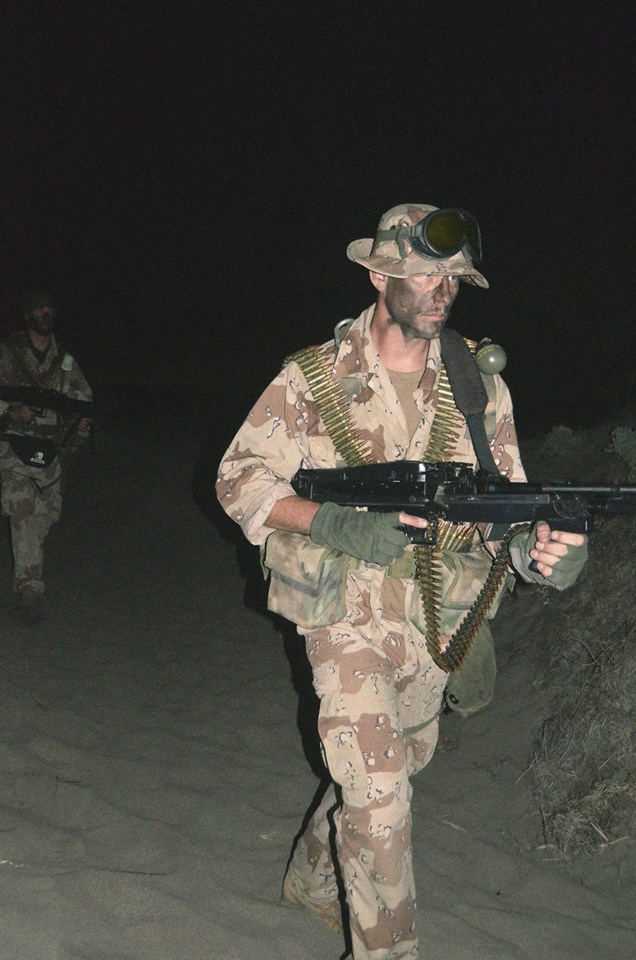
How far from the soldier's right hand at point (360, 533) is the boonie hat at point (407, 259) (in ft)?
3.16

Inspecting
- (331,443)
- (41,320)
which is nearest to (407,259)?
(331,443)

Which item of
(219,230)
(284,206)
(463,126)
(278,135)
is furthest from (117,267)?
(463,126)

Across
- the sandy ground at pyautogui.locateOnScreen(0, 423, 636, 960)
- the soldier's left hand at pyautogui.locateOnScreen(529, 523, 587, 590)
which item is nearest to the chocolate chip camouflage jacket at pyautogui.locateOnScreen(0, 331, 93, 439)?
the sandy ground at pyautogui.locateOnScreen(0, 423, 636, 960)

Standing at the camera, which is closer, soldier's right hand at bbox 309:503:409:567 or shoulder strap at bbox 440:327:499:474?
soldier's right hand at bbox 309:503:409:567

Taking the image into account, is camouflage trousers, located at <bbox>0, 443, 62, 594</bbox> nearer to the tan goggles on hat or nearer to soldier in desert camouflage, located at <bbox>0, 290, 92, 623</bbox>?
soldier in desert camouflage, located at <bbox>0, 290, 92, 623</bbox>

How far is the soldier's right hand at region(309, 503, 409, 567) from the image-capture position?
318 centimetres

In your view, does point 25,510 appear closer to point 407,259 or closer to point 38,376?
point 38,376

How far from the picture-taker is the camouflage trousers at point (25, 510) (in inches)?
303

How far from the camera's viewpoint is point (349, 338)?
12.7 ft

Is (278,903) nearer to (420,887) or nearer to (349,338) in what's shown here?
(420,887)

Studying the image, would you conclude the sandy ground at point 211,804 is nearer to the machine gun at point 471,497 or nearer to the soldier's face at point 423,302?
the machine gun at point 471,497

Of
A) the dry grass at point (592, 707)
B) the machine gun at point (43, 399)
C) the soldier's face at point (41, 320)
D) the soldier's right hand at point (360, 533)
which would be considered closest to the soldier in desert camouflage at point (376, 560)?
the soldier's right hand at point (360, 533)

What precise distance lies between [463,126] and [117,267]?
17973 millimetres

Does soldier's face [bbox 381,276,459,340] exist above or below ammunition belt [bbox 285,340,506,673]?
above
